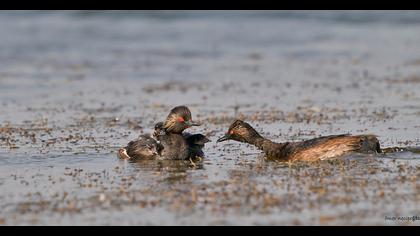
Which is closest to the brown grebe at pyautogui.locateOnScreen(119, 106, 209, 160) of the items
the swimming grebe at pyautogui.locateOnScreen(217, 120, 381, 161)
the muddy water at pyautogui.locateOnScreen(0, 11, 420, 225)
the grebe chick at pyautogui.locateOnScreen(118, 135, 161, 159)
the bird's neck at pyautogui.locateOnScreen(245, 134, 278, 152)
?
the grebe chick at pyautogui.locateOnScreen(118, 135, 161, 159)

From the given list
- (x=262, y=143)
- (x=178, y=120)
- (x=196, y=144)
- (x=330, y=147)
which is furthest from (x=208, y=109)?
(x=330, y=147)

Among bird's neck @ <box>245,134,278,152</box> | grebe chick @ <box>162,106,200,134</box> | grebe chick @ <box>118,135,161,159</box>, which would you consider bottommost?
grebe chick @ <box>118,135,161,159</box>

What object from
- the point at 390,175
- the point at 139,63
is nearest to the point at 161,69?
the point at 139,63

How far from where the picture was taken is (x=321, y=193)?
35.0 ft

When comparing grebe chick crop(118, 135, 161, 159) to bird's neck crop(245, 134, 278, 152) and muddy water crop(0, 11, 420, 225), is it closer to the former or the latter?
muddy water crop(0, 11, 420, 225)

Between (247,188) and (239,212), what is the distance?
119cm

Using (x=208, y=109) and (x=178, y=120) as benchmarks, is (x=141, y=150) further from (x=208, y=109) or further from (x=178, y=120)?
(x=208, y=109)

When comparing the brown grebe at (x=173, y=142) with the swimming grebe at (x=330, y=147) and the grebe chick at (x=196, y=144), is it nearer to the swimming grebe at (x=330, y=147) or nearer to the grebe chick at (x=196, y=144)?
the grebe chick at (x=196, y=144)

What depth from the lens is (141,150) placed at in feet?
45.0

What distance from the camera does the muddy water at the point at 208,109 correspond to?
10.3 metres

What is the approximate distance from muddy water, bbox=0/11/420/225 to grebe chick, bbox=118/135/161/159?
185 mm

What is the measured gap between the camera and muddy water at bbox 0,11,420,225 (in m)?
10.3
